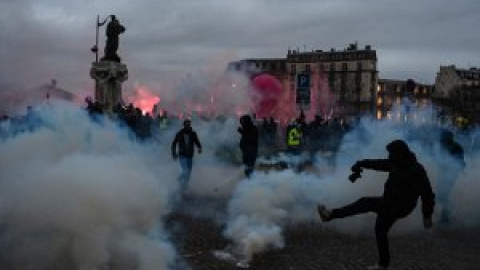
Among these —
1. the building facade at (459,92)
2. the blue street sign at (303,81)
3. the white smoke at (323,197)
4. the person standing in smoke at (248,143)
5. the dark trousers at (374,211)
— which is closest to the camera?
the dark trousers at (374,211)

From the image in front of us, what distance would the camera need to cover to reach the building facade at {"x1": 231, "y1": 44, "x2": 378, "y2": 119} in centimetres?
12656

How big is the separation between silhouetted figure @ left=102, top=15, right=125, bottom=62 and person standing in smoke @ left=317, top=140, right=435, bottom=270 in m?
24.8

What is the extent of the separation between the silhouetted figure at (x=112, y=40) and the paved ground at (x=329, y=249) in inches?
834

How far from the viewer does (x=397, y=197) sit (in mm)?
8125

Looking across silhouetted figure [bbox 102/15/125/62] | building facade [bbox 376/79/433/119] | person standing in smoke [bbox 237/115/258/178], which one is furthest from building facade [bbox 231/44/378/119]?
person standing in smoke [bbox 237/115/258/178]

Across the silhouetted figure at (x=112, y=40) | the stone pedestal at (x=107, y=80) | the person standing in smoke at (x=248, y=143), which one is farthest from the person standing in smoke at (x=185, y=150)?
the silhouetted figure at (x=112, y=40)

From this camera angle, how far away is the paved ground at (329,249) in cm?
876

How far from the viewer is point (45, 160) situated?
750 centimetres

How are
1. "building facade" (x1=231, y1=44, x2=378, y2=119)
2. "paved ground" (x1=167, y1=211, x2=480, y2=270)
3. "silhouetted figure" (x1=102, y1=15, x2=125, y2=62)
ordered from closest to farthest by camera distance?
1. "paved ground" (x1=167, y1=211, x2=480, y2=270)
2. "silhouetted figure" (x1=102, y1=15, x2=125, y2=62)
3. "building facade" (x1=231, y1=44, x2=378, y2=119)

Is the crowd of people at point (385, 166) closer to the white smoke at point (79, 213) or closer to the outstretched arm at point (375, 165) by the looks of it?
the outstretched arm at point (375, 165)

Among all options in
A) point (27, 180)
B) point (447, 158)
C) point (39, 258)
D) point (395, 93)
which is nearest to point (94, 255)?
point (39, 258)

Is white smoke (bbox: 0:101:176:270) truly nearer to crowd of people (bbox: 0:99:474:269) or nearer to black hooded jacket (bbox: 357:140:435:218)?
crowd of people (bbox: 0:99:474:269)

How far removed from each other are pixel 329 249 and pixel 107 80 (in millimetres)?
22963

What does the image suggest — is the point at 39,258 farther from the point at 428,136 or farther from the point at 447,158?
the point at 428,136
